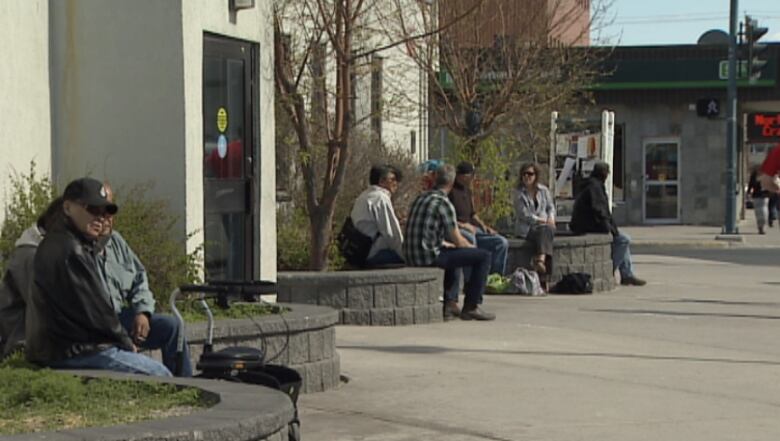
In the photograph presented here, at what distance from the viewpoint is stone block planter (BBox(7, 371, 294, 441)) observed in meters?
5.77

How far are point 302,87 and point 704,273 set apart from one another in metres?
9.15

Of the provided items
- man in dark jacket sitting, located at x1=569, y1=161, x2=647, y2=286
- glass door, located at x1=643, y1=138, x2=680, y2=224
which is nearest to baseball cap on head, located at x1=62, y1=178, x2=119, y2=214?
man in dark jacket sitting, located at x1=569, y1=161, x2=647, y2=286

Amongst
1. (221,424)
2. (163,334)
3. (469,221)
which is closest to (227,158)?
(163,334)

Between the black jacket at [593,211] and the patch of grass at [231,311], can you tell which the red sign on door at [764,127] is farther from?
the patch of grass at [231,311]

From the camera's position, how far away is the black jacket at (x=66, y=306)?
745 centimetres

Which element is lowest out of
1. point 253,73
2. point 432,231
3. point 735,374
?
point 735,374

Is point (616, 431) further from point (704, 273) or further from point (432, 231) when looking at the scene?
point (704, 273)

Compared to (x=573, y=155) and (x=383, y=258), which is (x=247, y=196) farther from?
(x=573, y=155)

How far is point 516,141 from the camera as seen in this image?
2366 centimetres

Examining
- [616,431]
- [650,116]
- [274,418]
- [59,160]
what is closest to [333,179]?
[59,160]

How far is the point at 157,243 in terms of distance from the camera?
10.7 meters

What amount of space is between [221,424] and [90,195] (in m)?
2.05

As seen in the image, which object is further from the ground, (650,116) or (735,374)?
(650,116)

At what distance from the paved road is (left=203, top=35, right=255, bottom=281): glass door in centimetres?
123
